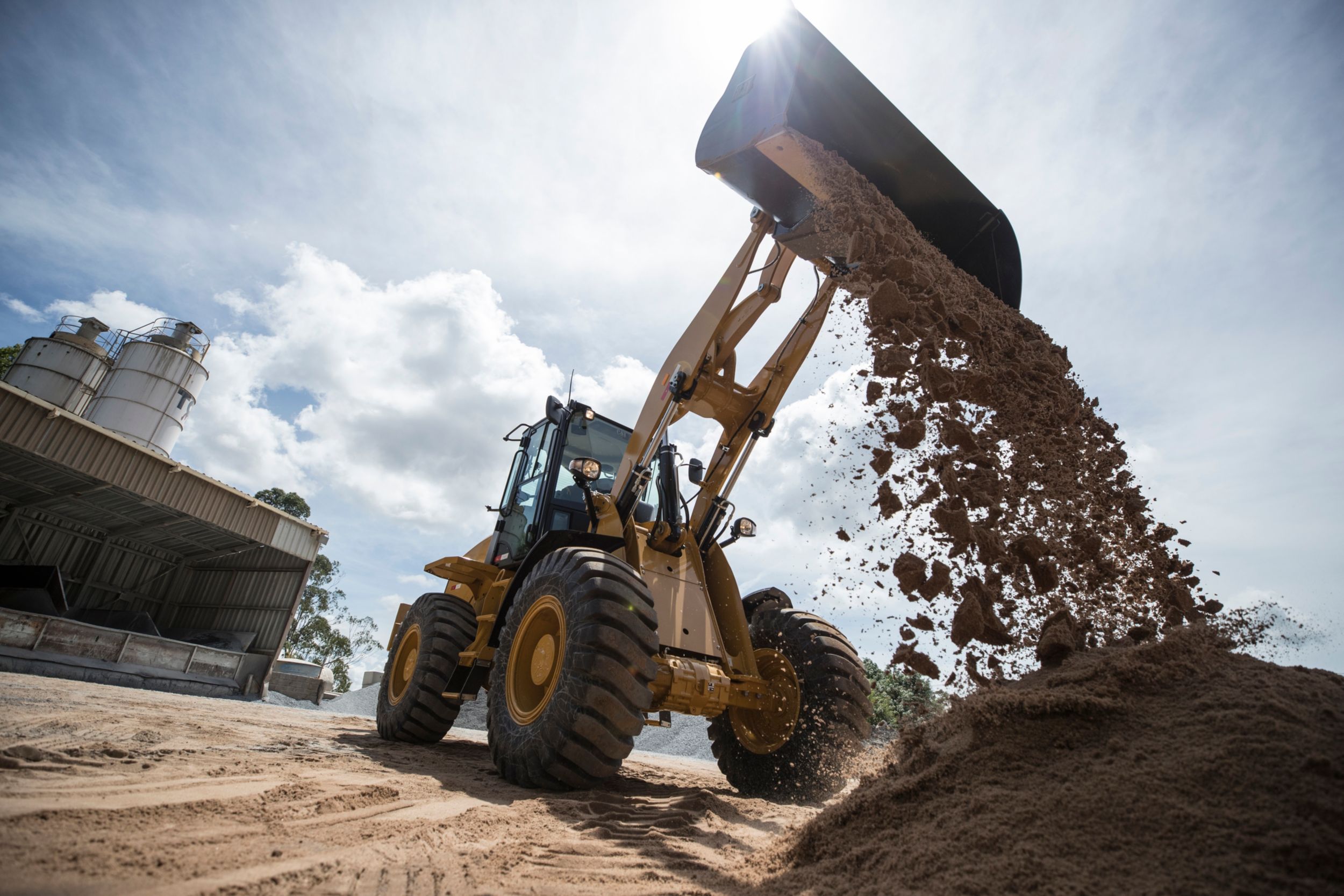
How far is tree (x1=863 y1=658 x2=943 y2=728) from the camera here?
326cm

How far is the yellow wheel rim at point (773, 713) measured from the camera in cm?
486

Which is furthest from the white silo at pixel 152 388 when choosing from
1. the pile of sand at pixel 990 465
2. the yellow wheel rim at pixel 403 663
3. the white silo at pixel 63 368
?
the pile of sand at pixel 990 465

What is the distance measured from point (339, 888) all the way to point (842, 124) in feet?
16.9

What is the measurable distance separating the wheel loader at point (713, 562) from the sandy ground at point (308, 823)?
509 millimetres

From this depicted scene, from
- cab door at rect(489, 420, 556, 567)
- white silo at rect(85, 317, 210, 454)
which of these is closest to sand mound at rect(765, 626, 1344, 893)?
cab door at rect(489, 420, 556, 567)

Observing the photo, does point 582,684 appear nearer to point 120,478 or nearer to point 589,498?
point 589,498

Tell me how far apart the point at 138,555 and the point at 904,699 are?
23250mm

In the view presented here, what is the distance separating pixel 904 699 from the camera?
352cm

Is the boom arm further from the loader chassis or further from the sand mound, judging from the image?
the sand mound

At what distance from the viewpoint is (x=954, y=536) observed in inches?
150

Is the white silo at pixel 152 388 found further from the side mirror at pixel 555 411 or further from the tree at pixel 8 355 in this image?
the side mirror at pixel 555 411

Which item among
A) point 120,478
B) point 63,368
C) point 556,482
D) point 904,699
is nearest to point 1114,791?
point 904,699

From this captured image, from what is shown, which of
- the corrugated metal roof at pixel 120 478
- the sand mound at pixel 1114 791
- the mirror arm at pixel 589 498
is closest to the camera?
the sand mound at pixel 1114 791

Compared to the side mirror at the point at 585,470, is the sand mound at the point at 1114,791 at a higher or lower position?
lower
